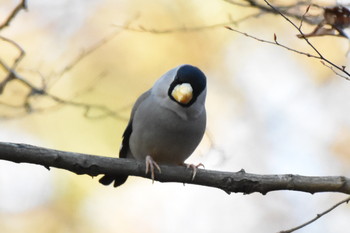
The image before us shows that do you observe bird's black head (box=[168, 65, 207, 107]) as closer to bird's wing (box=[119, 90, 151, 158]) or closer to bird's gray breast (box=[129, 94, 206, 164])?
bird's gray breast (box=[129, 94, 206, 164])

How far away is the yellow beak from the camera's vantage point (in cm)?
363

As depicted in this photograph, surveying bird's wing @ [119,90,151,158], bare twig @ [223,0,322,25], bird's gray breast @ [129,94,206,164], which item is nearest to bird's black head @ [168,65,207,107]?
bird's gray breast @ [129,94,206,164]

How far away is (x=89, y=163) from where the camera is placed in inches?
118

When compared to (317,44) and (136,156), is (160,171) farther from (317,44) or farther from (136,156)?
(317,44)

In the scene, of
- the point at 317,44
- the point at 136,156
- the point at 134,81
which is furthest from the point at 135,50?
the point at 136,156

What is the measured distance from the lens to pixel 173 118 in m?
3.75

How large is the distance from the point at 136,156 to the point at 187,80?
656 mm

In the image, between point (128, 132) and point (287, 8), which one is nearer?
point (287, 8)

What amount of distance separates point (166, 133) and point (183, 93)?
0.30m

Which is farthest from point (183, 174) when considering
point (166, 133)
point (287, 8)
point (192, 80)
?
point (287, 8)

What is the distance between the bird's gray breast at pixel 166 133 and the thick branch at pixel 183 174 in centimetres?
43

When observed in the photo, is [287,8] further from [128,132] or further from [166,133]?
[128,132]

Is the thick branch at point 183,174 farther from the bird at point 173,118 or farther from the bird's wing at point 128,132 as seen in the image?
the bird's wing at point 128,132

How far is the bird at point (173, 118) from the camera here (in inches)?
146
